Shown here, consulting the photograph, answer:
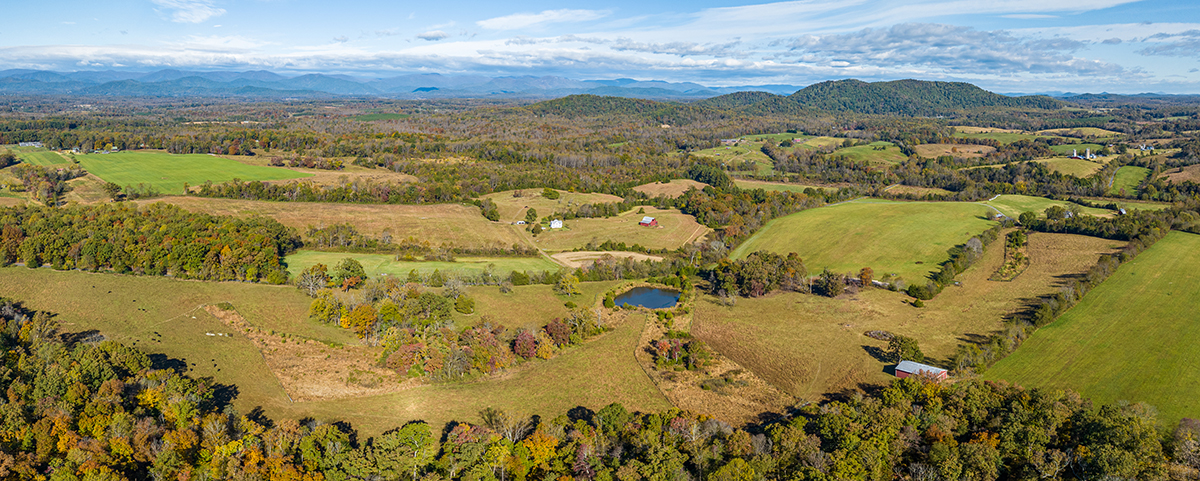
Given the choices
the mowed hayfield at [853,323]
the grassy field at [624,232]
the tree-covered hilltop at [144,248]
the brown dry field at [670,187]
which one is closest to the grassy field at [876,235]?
the mowed hayfield at [853,323]

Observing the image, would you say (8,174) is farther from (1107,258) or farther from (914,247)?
(1107,258)

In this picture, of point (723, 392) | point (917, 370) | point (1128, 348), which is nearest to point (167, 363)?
point (723, 392)

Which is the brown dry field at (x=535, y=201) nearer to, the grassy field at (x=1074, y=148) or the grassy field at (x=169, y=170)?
the grassy field at (x=169, y=170)

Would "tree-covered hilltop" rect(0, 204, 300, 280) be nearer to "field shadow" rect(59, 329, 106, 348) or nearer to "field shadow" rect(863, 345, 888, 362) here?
"field shadow" rect(59, 329, 106, 348)

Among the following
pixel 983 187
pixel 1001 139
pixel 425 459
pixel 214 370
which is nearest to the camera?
pixel 425 459

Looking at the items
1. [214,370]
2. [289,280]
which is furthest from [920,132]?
[214,370]
